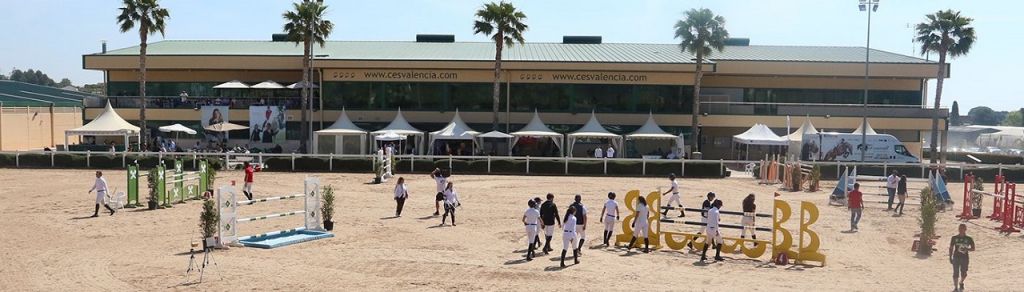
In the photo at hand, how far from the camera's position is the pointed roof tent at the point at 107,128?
44.2 m

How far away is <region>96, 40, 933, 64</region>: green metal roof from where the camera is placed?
52.9m

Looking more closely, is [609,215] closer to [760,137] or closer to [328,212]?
[328,212]

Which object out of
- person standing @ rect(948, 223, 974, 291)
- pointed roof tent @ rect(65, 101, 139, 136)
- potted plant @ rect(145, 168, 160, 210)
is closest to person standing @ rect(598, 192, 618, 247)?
person standing @ rect(948, 223, 974, 291)

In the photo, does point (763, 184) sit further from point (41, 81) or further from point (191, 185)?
point (41, 81)

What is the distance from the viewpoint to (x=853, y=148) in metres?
43.2

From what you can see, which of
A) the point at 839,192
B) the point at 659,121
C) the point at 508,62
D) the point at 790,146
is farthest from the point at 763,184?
the point at 508,62

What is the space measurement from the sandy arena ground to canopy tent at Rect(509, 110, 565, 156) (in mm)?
18874

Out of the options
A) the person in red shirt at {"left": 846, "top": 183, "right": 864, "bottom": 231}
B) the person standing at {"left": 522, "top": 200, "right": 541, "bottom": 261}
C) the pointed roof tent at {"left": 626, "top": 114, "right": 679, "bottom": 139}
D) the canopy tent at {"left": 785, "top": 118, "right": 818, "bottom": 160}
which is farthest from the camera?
the pointed roof tent at {"left": 626, "top": 114, "right": 679, "bottom": 139}

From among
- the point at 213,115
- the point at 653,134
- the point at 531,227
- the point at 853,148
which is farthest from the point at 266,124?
the point at 531,227

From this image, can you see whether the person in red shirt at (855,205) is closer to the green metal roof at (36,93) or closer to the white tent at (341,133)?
the white tent at (341,133)

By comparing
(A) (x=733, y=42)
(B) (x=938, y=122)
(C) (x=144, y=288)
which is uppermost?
(A) (x=733, y=42)

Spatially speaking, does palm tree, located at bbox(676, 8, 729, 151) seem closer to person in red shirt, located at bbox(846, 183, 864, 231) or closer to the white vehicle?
the white vehicle

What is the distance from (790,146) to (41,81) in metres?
171

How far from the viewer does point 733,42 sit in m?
63.7
